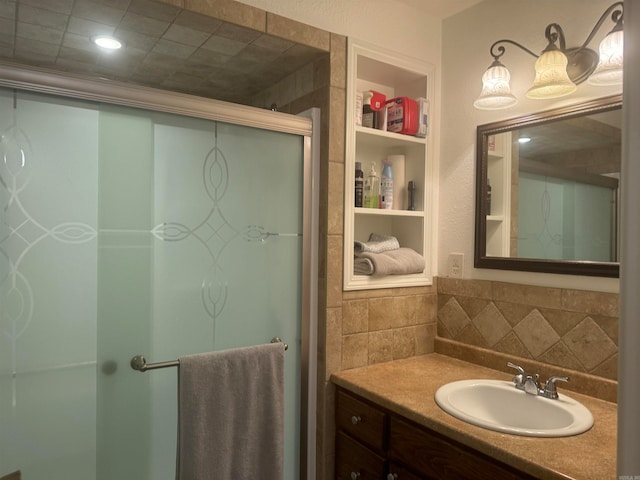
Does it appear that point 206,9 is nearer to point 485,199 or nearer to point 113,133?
point 113,133

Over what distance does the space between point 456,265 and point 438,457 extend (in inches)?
34.4

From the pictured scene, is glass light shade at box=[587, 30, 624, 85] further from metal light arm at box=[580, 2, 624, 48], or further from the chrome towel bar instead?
the chrome towel bar

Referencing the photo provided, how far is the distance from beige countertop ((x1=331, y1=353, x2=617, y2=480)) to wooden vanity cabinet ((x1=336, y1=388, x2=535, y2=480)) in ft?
0.13

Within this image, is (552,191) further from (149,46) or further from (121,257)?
(149,46)

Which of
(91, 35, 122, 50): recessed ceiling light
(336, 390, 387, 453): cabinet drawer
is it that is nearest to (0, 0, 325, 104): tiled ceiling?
(91, 35, 122, 50): recessed ceiling light

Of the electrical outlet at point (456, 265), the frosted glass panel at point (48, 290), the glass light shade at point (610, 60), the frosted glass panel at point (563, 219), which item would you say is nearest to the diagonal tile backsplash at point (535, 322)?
the electrical outlet at point (456, 265)

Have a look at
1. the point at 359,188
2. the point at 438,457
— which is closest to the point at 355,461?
the point at 438,457

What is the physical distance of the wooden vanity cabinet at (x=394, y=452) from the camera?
3.92 ft

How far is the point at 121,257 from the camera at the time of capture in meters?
1.30

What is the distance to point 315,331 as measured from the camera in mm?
1706

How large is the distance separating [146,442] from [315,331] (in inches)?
27.5

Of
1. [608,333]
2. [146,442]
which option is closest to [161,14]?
[146,442]

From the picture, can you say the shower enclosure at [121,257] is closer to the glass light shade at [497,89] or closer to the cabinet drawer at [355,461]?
the cabinet drawer at [355,461]

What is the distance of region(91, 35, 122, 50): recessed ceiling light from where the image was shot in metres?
1.56
